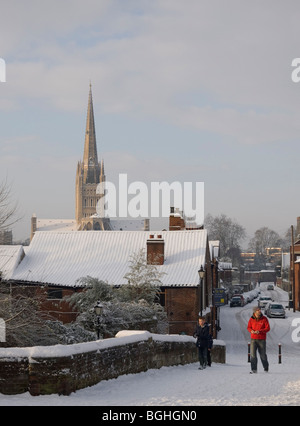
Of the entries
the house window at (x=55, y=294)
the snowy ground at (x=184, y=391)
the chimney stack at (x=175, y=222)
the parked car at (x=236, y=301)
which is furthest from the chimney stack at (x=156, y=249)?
the parked car at (x=236, y=301)

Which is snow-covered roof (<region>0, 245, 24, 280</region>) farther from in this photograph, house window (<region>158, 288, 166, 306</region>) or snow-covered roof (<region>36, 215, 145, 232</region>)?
snow-covered roof (<region>36, 215, 145, 232</region>)

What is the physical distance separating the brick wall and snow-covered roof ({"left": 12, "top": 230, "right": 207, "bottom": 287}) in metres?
20.1

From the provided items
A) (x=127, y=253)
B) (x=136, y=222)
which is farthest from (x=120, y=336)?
(x=136, y=222)

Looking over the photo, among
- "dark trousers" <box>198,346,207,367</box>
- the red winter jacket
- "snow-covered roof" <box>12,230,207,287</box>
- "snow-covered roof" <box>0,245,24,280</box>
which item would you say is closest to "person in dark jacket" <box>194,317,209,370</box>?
"dark trousers" <box>198,346,207,367</box>

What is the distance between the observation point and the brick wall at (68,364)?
1096 cm

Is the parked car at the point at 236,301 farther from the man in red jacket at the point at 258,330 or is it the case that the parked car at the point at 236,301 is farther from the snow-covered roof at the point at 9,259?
the man in red jacket at the point at 258,330

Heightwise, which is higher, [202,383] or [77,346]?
[77,346]

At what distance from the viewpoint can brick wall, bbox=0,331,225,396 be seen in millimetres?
10961

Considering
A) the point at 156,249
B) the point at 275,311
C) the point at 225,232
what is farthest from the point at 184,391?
the point at 225,232

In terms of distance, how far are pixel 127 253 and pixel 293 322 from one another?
65.4ft

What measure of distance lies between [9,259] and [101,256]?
5639mm

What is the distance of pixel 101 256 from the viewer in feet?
129

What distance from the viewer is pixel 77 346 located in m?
11.8
